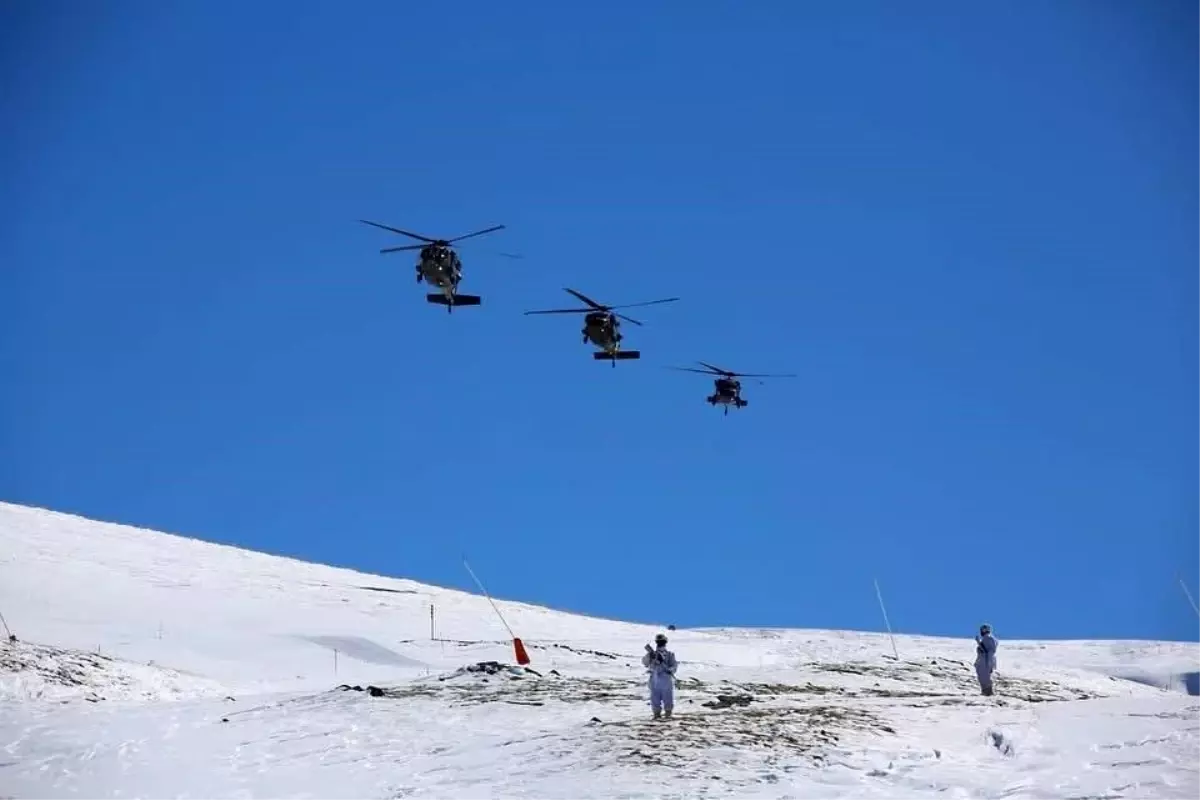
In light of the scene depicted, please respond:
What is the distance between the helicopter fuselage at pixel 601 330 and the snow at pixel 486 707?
28.6 feet

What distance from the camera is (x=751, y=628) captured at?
44.0 meters

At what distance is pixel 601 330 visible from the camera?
3859 centimetres

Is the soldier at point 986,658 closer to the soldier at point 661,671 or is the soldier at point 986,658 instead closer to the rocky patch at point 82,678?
the soldier at point 661,671

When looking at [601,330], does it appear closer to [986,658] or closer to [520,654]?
[520,654]

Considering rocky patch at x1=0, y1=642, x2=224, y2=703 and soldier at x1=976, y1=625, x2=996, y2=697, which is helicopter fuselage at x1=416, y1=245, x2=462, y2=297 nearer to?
rocky patch at x1=0, y1=642, x2=224, y2=703

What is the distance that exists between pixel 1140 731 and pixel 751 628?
27.5m

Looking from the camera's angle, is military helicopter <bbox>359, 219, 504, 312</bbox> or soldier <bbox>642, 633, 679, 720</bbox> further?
military helicopter <bbox>359, 219, 504, 312</bbox>

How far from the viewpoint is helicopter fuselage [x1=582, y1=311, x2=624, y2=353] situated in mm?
38625

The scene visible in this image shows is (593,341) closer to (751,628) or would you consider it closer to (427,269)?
(427,269)

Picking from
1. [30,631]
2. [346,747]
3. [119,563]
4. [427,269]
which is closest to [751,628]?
[427,269]

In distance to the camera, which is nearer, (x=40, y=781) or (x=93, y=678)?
(x=40, y=781)

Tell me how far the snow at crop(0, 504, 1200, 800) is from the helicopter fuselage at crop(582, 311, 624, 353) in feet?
28.6

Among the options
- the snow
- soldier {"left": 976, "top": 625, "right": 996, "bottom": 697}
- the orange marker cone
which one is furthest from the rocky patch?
soldier {"left": 976, "top": 625, "right": 996, "bottom": 697}

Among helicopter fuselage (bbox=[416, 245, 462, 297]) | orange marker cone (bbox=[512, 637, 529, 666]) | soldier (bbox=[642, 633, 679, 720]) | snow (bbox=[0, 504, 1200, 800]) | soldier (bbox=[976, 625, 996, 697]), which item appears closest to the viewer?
snow (bbox=[0, 504, 1200, 800])
